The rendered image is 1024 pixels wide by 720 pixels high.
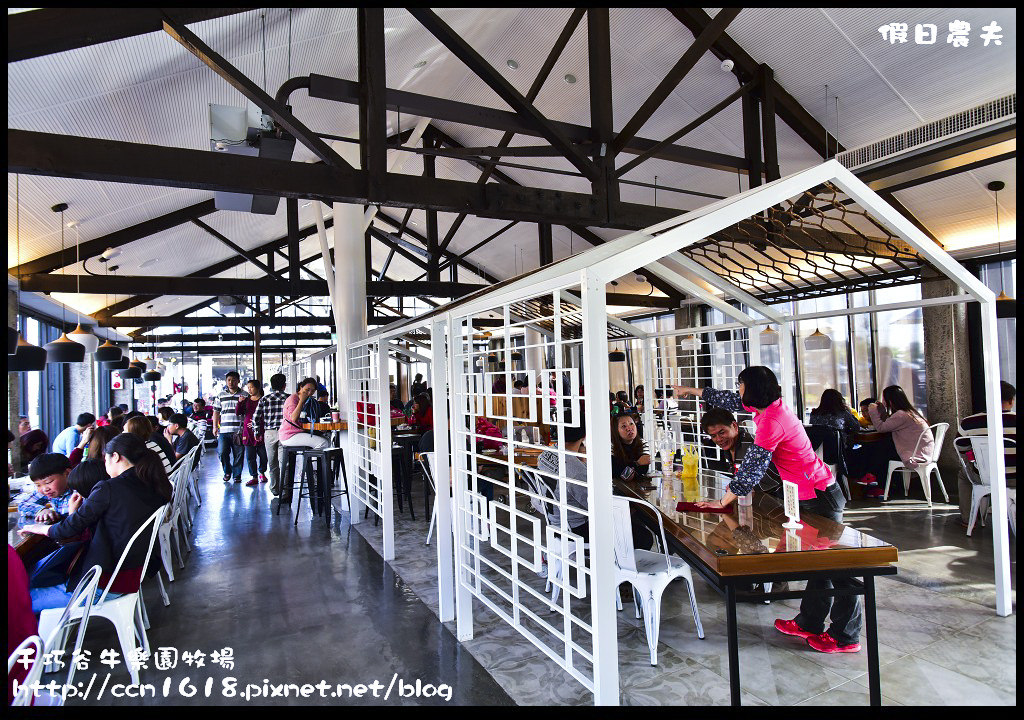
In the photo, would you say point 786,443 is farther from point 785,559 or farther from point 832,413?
point 832,413

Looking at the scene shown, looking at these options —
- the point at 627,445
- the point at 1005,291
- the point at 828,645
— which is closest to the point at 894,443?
the point at 1005,291

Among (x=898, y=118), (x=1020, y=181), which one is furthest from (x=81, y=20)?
(x=898, y=118)

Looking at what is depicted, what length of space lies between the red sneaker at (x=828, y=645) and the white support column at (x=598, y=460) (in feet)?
4.46

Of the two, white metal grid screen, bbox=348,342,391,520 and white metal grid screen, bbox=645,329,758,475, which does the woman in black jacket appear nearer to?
white metal grid screen, bbox=348,342,391,520

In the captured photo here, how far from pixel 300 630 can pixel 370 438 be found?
2.28 meters

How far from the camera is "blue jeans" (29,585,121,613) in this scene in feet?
9.46

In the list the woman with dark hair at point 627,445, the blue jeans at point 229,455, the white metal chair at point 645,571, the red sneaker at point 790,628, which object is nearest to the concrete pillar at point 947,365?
the woman with dark hair at point 627,445

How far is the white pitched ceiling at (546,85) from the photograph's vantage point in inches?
154

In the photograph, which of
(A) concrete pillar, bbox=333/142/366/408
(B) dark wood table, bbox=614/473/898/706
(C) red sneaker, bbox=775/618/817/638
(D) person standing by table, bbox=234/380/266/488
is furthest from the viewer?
(D) person standing by table, bbox=234/380/266/488

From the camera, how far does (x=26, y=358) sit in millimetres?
3357

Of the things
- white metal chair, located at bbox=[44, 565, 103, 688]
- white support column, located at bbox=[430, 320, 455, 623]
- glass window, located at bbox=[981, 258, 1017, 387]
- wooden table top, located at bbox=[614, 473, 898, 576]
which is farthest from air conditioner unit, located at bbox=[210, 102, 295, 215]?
glass window, located at bbox=[981, 258, 1017, 387]

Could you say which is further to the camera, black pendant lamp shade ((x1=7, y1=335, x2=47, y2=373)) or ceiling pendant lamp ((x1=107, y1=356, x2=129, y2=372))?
ceiling pendant lamp ((x1=107, y1=356, x2=129, y2=372))

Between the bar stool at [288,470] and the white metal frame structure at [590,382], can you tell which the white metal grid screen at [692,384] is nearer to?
the white metal frame structure at [590,382]

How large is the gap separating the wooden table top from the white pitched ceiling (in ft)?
13.0
